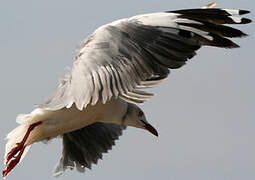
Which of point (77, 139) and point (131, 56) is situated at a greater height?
point (131, 56)

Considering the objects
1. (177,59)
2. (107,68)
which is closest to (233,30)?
(177,59)

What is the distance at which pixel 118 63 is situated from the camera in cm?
1001

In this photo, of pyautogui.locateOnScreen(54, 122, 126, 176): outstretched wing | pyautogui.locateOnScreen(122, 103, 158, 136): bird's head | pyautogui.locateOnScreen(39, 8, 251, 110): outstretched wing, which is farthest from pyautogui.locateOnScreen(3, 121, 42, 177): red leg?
pyautogui.locateOnScreen(122, 103, 158, 136): bird's head

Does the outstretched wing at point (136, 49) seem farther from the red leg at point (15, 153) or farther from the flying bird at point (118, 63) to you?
the red leg at point (15, 153)

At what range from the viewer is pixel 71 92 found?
9734 mm

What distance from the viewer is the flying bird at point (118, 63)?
973 centimetres

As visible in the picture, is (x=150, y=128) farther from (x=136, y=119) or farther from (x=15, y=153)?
(x=15, y=153)

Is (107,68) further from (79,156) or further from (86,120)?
(79,156)

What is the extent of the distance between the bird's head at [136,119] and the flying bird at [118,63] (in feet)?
0.55

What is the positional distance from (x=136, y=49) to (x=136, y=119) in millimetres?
2189

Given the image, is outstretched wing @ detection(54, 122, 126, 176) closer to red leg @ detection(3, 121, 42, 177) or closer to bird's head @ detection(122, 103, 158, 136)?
bird's head @ detection(122, 103, 158, 136)

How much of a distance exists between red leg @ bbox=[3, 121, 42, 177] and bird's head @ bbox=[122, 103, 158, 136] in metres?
1.49

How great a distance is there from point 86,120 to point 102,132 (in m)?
1.88

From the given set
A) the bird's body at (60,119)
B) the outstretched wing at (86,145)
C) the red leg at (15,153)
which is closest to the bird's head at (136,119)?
the outstretched wing at (86,145)
